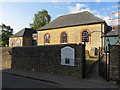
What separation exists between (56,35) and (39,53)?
52.5 ft

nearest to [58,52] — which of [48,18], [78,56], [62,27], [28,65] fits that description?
[78,56]

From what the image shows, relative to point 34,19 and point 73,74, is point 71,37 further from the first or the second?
point 34,19

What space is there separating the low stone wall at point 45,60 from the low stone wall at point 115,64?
2.36 m

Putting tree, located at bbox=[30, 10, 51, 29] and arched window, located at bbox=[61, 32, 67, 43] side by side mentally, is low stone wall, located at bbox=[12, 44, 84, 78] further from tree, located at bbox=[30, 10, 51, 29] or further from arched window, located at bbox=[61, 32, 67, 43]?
tree, located at bbox=[30, 10, 51, 29]

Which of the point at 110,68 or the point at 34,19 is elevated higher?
the point at 34,19

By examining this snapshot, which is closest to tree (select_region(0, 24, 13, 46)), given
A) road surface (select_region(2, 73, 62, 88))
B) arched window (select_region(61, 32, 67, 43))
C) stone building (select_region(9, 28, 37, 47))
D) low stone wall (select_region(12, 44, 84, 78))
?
stone building (select_region(9, 28, 37, 47))

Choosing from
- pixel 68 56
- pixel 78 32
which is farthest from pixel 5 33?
pixel 68 56

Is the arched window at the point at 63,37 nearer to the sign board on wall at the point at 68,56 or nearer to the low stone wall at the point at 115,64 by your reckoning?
the sign board on wall at the point at 68,56

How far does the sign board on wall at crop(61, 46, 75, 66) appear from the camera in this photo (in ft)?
32.6

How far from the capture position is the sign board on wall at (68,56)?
32.6 ft

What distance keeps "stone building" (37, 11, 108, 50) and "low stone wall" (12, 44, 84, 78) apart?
10178 millimetres

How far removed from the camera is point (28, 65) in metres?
13.4

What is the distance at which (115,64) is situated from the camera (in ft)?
26.6

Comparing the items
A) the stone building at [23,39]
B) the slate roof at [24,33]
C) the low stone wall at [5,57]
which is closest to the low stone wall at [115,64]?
the low stone wall at [5,57]
